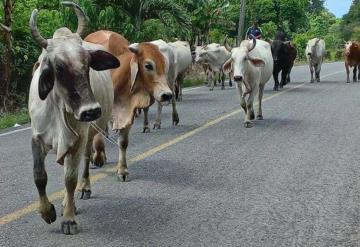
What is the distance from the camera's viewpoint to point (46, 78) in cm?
509

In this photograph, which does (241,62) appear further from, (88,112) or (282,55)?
(282,55)

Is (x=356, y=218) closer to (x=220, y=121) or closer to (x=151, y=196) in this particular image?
(x=151, y=196)

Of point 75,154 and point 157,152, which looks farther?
point 157,152

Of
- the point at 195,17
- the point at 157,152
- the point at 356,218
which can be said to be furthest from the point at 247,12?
the point at 356,218

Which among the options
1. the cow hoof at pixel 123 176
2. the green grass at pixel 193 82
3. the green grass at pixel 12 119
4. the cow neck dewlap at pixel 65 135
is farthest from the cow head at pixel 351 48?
the cow neck dewlap at pixel 65 135

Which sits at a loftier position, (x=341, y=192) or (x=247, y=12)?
(x=247, y=12)

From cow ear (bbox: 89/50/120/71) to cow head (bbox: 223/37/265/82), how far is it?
6185 millimetres

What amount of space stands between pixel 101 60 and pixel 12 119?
8184 millimetres

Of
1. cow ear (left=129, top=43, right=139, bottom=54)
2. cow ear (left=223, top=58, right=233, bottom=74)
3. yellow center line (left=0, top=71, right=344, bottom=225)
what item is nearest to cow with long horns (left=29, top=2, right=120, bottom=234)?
yellow center line (left=0, top=71, right=344, bottom=225)

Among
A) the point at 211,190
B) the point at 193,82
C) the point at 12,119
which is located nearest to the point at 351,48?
the point at 193,82

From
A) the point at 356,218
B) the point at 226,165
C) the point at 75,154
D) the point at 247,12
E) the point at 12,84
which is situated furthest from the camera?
the point at 247,12

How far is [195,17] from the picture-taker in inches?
1129

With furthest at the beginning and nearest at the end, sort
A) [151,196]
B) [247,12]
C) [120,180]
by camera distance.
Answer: [247,12]
[120,180]
[151,196]

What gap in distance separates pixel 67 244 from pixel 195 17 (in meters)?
24.2
